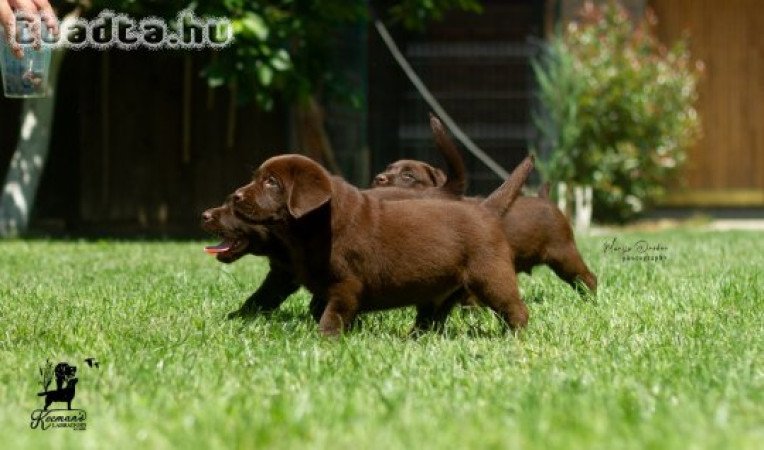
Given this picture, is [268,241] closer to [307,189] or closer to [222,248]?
[222,248]

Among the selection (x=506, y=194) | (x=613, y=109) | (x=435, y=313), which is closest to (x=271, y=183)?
(x=435, y=313)

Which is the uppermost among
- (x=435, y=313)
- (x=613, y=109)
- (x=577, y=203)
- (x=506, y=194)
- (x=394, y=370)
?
(x=506, y=194)

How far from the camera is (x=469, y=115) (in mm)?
13484

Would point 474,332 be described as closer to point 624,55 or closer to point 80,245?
point 80,245

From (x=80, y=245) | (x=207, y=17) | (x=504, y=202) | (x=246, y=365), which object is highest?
(x=207, y=17)

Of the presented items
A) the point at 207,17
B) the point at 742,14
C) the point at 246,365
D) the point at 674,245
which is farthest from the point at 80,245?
the point at 742,14

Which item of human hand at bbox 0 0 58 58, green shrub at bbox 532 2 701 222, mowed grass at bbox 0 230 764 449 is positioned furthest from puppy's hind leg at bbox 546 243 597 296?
green shrub at bbox 532 2 701 222

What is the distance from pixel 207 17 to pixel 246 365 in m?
5.94

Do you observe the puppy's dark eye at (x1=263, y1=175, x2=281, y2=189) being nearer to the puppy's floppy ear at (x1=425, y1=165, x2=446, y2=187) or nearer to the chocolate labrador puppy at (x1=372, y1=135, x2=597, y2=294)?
the chocolate labrador puppy at (x1=372, y1=135, x2=597, y2=294)

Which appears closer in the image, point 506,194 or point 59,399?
point 59,399

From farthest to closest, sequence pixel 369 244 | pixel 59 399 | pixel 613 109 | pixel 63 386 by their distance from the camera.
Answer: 1. pixel 613 109
2. pixel 369 244
3. pixel 63 386
4. pixel 59 399

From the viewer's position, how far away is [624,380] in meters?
3.57

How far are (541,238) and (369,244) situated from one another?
4.73ft

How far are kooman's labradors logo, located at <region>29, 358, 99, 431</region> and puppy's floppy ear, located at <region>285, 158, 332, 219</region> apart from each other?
95cm
